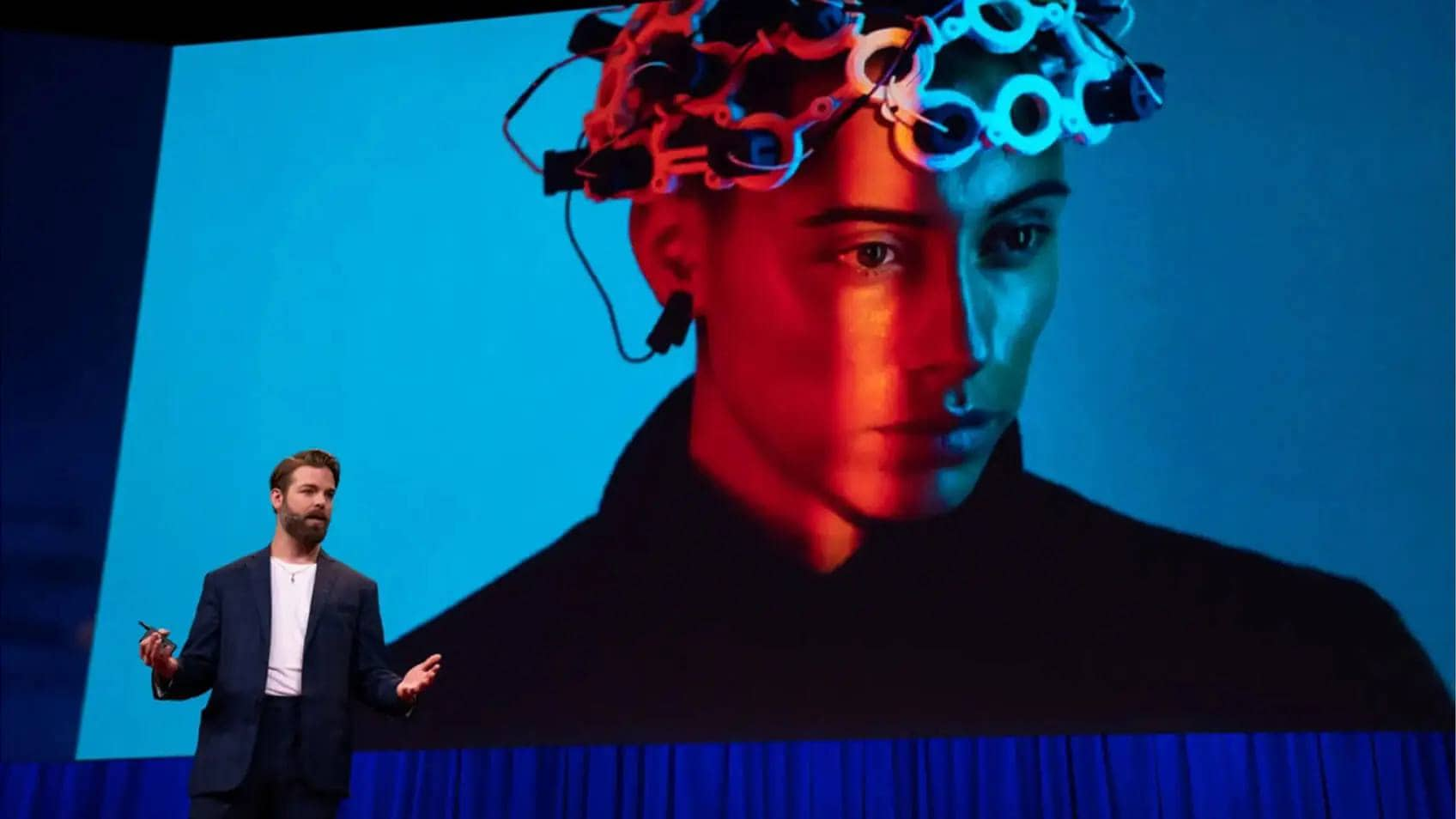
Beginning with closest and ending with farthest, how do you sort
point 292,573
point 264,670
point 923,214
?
point 264,670 < point 292,573 < point 923,214

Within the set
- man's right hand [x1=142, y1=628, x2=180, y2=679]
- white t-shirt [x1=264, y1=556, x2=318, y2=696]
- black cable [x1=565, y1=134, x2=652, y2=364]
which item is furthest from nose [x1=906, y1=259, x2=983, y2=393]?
man's right hand [x1=142, y1=628, x2=180, y2=679]

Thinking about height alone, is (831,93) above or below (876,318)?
above

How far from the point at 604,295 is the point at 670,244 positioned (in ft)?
0.90

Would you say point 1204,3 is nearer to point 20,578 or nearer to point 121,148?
point 121,148

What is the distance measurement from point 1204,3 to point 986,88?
78 cm

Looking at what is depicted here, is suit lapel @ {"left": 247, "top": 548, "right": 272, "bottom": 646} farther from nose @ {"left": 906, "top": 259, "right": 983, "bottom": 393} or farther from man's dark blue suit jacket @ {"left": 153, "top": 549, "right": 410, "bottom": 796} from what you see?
nose @ {"left": 906, "top": 259, "right": 983, "bottom": 393}

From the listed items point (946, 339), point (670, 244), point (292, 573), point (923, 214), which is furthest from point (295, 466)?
point (923, 214)

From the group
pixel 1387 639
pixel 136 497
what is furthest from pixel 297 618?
pixel 1387 639

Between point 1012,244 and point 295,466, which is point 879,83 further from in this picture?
point 295,466

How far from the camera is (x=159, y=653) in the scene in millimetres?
2617

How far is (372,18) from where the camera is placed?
5227 millimetres

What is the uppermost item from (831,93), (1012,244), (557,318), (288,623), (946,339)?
(831,93)

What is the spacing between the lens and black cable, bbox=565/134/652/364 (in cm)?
464

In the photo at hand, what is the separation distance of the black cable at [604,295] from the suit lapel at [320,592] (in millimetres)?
1856
